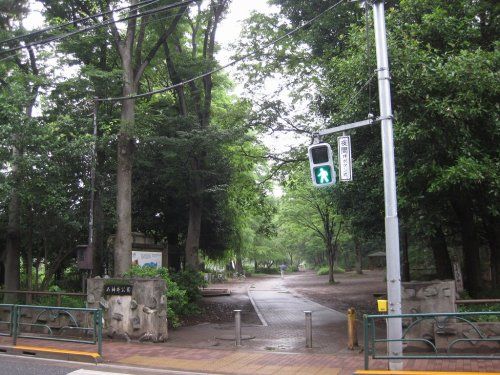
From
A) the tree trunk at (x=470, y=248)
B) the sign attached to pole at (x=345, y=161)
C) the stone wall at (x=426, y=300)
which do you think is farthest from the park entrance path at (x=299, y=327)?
the tree trunk at (x=470, y=248)

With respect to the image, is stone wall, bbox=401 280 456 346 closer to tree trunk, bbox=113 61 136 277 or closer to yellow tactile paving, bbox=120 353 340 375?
yellow tactile paving, bbox=120 353 340 375

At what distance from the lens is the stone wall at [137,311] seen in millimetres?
12430

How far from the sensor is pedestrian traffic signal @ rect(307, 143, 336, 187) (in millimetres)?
9414

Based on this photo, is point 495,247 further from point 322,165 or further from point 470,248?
point 322,165

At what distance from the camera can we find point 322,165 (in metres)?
9.49

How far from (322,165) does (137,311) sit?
21.6ft

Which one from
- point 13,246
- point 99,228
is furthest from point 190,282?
point 13,246

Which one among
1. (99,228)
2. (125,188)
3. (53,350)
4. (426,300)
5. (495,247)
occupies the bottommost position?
(53,350)

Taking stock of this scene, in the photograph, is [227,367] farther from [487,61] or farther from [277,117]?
[277,117]

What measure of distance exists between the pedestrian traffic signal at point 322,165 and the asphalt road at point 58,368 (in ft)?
14.6

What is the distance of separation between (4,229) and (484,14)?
17.9m

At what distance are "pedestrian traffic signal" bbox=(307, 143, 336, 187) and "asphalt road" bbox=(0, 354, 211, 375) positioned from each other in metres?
4.45

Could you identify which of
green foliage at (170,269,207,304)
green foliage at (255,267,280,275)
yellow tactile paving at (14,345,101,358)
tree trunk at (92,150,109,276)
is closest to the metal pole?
yellow tactile paving at (14,345,101,358)

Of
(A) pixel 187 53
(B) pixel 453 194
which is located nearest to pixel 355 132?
(B) pixel 453 194
